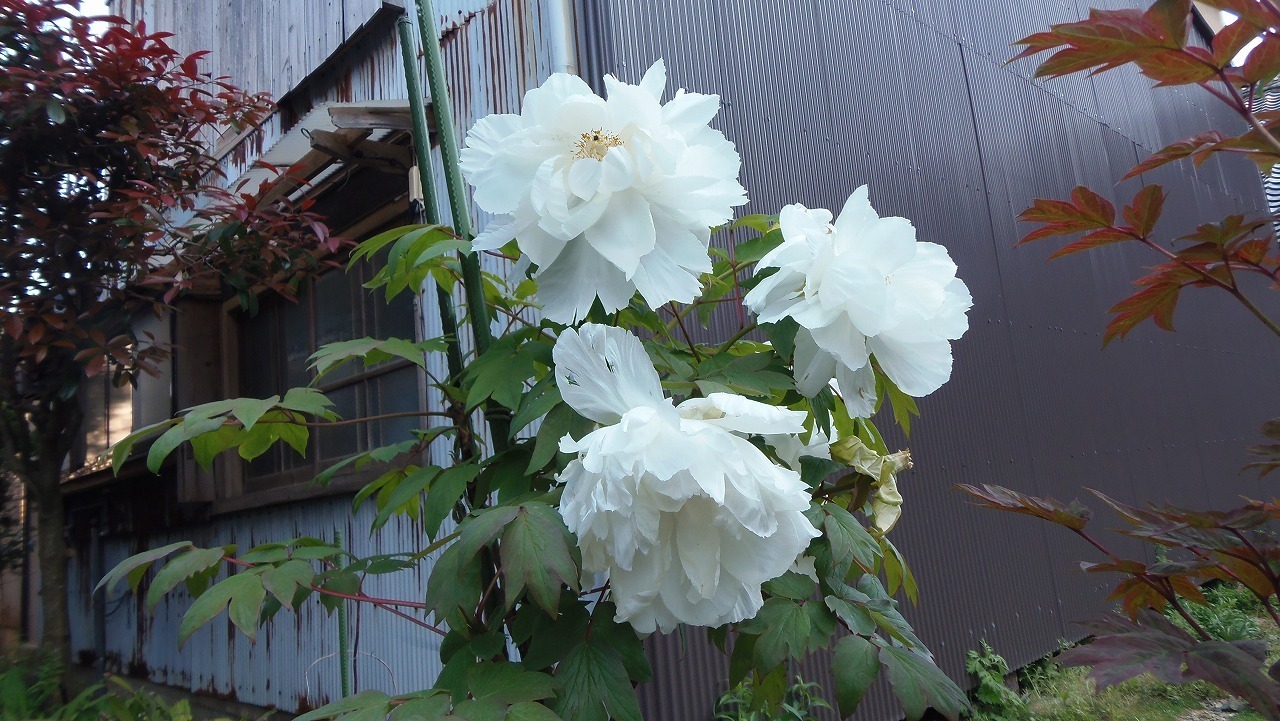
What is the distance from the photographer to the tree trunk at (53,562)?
3.89 m

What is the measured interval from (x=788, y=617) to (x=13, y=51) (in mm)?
3879

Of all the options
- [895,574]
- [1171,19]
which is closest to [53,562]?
[895,574]

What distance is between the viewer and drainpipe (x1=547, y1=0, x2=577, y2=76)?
2592 mm

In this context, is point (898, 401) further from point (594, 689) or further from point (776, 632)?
point (594, 689)

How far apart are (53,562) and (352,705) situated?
12.7 feet

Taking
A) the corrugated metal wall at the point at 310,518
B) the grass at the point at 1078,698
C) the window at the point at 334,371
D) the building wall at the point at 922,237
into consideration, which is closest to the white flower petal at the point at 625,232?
the corrugated metal wall at the point at 310,518

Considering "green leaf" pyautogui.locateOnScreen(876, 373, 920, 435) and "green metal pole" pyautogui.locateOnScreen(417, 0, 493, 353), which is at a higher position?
"green metal pole" pyautogui.locateOnScreen(417, 0, 493, 353)

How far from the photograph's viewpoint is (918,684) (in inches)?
40.0

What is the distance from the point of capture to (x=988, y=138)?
4.78 m

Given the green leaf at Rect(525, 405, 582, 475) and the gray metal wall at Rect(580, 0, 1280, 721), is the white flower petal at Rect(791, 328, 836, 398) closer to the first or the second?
the green leaf at Rect(525, 405, 582, 475)

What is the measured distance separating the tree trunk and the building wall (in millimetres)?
617

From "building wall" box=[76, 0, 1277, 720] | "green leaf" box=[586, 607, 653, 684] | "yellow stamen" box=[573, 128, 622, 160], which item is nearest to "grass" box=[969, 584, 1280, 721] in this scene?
Answer: "building wall" box=[76, 0, 1277, 720]

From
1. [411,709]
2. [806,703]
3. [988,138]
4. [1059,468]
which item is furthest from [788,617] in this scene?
[988,138]

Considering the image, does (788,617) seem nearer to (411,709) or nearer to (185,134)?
(411,709)
